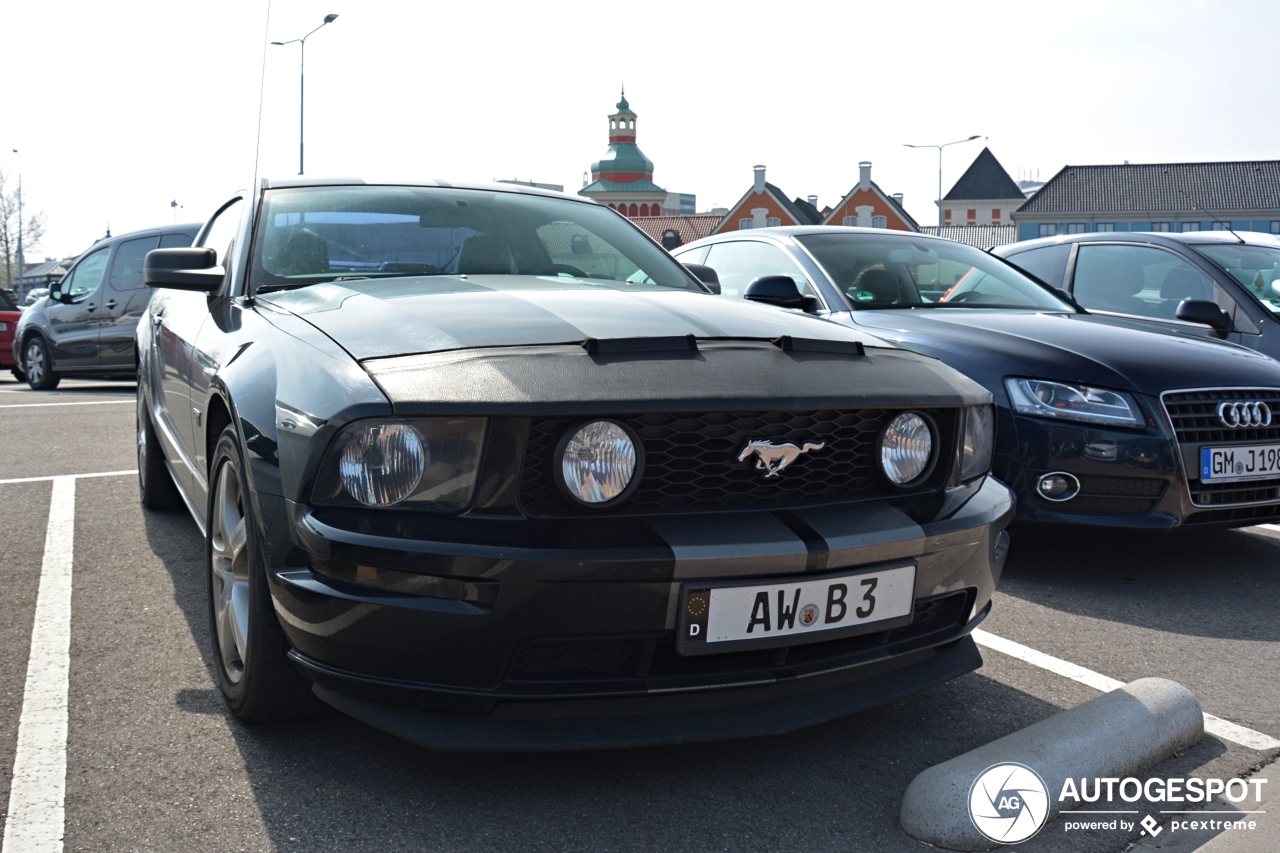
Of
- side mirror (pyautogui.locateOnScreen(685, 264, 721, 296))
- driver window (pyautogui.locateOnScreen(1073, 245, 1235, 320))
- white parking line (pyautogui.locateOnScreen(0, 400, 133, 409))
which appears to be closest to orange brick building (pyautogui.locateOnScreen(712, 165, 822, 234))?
white parking line (pyautogui.locateOnScreen(0, 400, 133, 409))

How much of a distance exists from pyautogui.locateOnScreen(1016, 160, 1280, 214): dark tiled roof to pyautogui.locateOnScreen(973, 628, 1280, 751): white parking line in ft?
267

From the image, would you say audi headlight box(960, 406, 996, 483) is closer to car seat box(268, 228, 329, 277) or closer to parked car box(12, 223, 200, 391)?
car seat box(268, 228, 329, 277)

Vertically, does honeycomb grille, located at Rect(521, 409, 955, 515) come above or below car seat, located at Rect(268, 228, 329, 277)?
below

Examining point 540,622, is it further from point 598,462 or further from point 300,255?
point 300,255

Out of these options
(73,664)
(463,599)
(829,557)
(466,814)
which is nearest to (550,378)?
(463,599)

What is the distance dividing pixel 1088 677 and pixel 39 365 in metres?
13.4

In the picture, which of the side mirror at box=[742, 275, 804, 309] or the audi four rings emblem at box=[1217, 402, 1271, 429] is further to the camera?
the side mirror at box=[742, 275, 804, 309]

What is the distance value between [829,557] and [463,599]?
727 mm

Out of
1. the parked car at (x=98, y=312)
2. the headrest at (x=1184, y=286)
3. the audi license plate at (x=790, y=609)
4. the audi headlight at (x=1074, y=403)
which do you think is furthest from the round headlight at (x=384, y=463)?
the parked car at (x=98, y=312)

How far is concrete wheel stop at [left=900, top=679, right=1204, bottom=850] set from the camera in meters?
2.17

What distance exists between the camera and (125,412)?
1028cm

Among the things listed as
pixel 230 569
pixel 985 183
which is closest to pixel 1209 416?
pixel 230 569

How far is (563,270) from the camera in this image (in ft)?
11.8

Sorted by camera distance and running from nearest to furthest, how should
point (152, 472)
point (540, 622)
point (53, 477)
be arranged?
point (540, 622) → point (152, 472) → point (53, 477)
